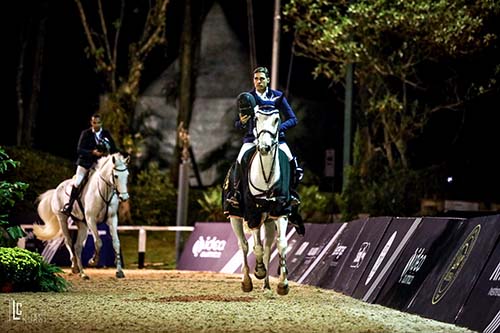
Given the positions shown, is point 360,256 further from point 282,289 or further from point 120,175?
point 120,175

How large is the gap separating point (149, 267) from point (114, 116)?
393 inches

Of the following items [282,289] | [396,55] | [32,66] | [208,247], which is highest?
[32,66]

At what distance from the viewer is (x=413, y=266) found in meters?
13.0

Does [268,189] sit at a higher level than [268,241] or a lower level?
higher

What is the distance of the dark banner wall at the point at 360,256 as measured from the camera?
15.3 metres

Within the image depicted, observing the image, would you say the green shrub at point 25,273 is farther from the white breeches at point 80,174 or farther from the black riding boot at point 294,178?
the white breeches at point 80,174

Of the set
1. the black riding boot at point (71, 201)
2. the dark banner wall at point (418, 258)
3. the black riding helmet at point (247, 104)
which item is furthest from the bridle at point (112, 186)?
the dark banner wall at point (418, 258)

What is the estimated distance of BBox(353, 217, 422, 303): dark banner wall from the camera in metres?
13.9

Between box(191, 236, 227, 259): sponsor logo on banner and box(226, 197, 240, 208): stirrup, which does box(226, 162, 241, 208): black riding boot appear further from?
box(191, 236, 227, 259): sponsor logo on banner

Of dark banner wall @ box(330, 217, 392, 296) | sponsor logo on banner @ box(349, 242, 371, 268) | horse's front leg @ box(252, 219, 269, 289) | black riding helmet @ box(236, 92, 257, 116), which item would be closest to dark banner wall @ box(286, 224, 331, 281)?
dark banner wall @ box(330, 217, 392, 296)

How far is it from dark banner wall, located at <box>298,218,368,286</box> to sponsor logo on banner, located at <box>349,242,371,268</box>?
56 cm

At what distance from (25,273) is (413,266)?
6241 mm

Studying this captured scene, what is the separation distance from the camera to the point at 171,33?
40656mm

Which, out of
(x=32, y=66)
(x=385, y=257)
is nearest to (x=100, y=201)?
(x=385, y=257)
